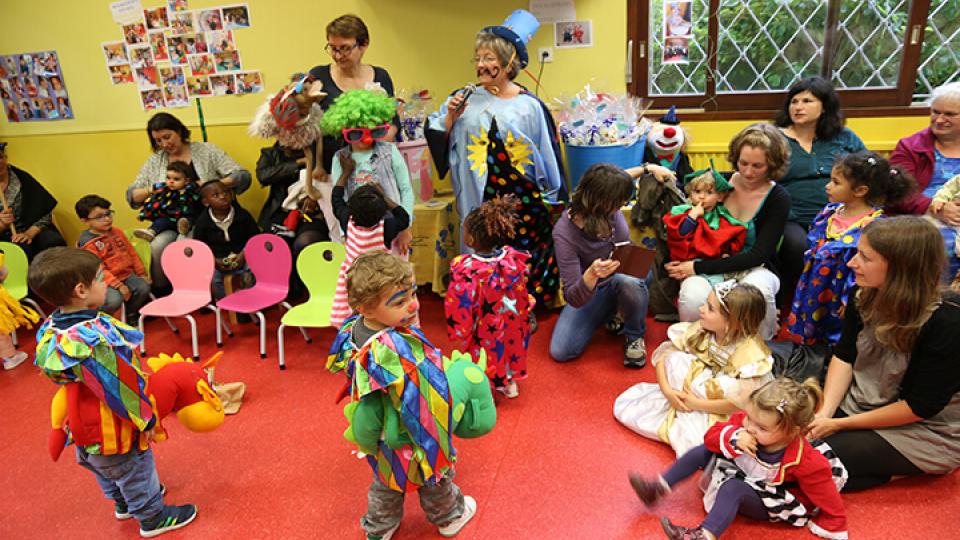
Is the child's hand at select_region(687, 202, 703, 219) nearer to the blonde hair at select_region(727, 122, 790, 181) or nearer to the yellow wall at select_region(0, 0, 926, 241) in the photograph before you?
the blonde hair at select_region(727, 122, 790, 181)

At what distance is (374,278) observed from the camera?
1.61m

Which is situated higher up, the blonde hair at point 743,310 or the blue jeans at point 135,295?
the blonde hair at point 743,310

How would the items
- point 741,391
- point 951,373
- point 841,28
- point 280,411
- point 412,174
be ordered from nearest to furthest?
point 951,373, point 741,391, point 280,411, point 841,28, point 412,174

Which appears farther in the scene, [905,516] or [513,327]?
[513,327]

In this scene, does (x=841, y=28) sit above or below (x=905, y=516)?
above

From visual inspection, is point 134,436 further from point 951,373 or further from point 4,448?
point 951,373

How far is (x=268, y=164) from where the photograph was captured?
12.6ft

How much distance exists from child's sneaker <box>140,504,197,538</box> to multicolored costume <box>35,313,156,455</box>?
330mm

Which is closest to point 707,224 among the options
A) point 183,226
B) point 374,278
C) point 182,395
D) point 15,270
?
point 374,278

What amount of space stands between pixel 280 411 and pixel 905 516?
2457mm

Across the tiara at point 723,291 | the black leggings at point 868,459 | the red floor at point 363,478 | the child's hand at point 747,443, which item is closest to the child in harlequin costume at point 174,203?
the red floor at point 363,478

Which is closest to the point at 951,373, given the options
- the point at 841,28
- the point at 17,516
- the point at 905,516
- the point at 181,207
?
the point at 905,516

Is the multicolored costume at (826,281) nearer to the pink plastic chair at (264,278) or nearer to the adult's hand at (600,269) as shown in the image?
the adult's hand at (600,269)

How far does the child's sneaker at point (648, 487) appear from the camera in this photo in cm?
197
